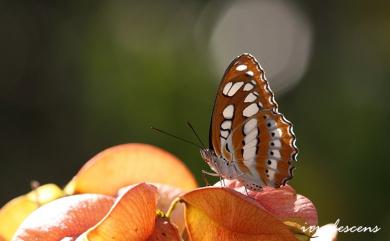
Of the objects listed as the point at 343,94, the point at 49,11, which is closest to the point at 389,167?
the point at 343,94

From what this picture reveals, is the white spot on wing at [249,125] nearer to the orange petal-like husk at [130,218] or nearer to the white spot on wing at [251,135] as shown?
the white spot on wing at [251,135]

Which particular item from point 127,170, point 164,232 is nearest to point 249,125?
point 127,170

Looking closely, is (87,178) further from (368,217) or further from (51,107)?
(51,107)

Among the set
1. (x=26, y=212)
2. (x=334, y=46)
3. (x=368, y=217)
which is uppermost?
(x=334, y=46)

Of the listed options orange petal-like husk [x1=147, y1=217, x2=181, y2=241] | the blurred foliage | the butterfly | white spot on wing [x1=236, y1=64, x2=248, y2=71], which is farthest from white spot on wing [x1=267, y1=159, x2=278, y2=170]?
the blurred foliage

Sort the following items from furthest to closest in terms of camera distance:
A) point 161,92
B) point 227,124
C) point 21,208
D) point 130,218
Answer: point 161,92
point 227,124
point 21,208
point 130,218

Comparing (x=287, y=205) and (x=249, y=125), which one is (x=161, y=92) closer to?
(x=249, y=125)

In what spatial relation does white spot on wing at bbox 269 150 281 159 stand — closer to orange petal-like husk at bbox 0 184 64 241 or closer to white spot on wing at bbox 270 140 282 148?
white spot on wing at bbox 270 140 282 148
